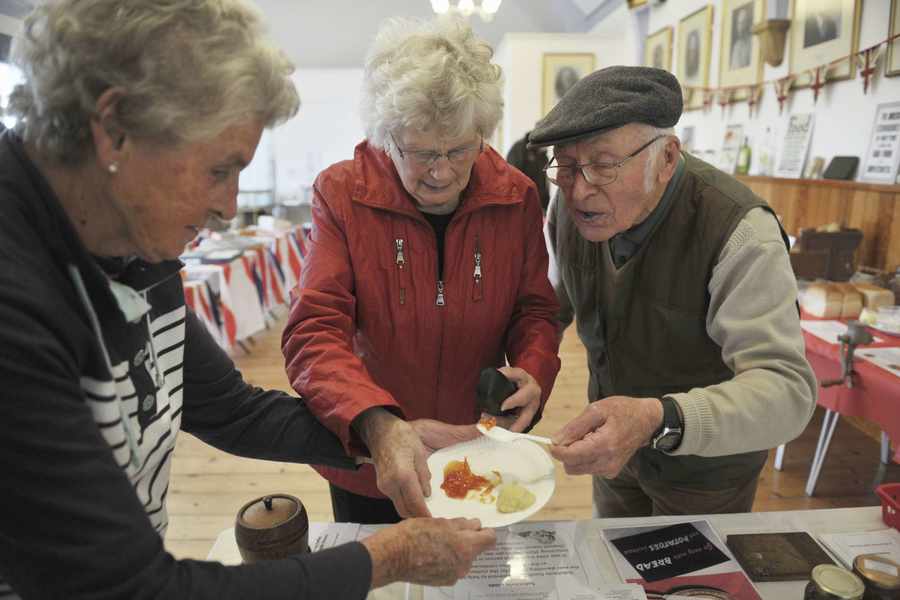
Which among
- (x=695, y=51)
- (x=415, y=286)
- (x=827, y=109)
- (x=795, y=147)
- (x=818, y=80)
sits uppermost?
(x=695, y=51)

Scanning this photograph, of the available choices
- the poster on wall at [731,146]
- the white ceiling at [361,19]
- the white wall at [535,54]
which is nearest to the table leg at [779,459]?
the poster on wall at [731,146]

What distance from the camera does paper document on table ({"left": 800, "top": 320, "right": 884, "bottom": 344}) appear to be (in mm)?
2428

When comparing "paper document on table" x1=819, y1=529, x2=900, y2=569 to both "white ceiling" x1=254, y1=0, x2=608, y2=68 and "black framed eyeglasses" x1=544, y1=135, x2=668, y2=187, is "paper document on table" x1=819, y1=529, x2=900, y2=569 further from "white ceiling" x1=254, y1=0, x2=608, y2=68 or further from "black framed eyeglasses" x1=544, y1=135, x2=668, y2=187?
"white ceiling" x1=254, y1=0, x2=608, y2=68

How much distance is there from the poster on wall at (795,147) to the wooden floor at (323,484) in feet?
5.30

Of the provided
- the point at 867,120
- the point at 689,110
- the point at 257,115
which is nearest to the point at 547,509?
the point at 257,115

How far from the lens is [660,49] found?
6.23 meters

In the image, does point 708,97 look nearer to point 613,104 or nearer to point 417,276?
point 613,104

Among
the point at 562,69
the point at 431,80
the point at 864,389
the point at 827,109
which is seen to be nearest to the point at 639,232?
the point at 431,80

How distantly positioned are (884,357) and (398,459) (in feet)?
6.62

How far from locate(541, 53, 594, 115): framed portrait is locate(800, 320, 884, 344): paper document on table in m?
6.16

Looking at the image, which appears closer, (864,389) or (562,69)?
(864,389)

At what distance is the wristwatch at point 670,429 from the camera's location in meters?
1.15

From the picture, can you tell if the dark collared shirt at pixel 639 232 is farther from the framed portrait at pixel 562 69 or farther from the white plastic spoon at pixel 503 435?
the framed portrait at pixel 562 69

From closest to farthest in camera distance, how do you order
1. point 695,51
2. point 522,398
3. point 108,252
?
point 108,252 < point 522,398 < point 695,51
